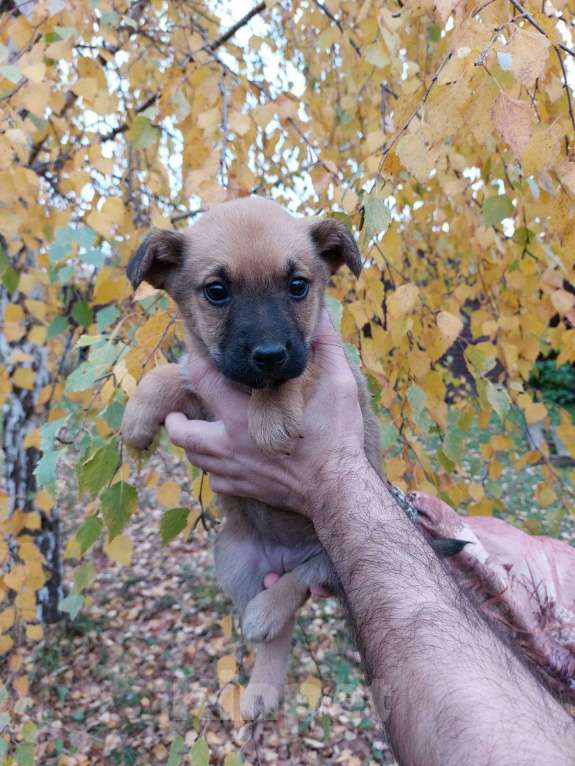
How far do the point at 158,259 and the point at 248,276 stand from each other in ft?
1.47

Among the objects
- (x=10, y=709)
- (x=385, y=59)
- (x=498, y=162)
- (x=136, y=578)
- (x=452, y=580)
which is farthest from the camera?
(x=136, y=578)

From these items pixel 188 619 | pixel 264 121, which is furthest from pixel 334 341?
pixel 188 619

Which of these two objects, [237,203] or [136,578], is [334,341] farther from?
[136,578]

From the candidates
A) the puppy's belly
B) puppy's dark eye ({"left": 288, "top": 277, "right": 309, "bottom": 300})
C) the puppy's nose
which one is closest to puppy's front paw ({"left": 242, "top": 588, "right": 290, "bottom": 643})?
the puppy's belly

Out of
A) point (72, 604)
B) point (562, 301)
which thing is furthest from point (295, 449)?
point (562, 301)

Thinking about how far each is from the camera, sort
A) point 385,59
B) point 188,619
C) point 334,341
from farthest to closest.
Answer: point 188,619, point 334,341, point 385,59

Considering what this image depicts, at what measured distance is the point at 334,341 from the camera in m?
2.41

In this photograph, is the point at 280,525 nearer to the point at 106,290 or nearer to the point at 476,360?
the point at 476,360

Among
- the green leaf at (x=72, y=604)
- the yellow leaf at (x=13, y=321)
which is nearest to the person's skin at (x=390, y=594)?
the green leaf at (x=72, y=604)

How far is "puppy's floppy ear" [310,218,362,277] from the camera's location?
225cm

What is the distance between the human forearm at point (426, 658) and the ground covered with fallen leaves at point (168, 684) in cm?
224

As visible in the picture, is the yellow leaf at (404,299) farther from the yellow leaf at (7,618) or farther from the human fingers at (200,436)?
the yellow leaf at (7,618)

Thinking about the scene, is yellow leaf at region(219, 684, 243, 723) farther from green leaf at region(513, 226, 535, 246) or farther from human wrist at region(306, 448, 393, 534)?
green leaf at region(513, 226, 535, 246)

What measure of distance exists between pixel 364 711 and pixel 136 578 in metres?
3.11
